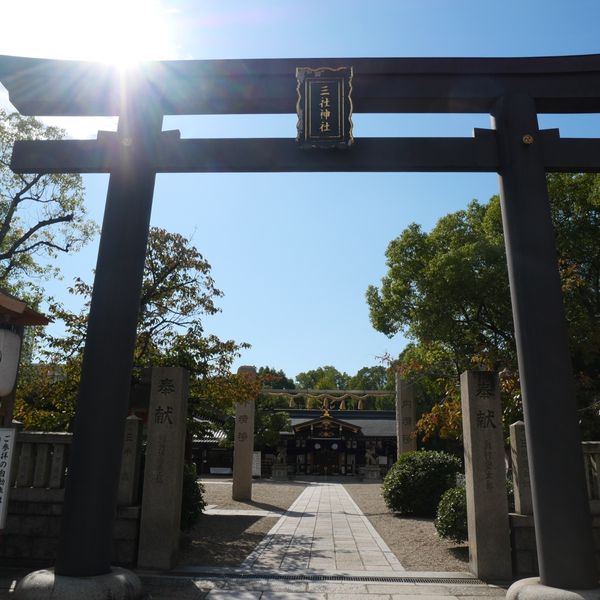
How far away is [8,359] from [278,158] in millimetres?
3918

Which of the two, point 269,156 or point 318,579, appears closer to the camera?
point 269,156

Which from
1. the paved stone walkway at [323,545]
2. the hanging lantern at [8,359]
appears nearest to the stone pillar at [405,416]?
the paved stone walkway at [323,545]

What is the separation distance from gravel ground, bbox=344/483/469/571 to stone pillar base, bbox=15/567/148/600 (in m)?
4.49

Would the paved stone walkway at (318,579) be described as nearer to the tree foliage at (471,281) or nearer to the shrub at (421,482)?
the shrub at (421,482)

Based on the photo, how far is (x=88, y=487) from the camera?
5285 millimetres

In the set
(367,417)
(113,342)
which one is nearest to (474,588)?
(113,342)

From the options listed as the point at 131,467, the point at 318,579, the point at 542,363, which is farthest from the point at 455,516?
the point at 131,467

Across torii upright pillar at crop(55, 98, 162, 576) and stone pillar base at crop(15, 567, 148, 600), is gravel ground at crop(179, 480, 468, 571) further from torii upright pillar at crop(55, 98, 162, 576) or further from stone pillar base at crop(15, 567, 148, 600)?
torii upright pillar at crop(55, 98, 162, 576)

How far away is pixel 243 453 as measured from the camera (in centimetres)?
1973

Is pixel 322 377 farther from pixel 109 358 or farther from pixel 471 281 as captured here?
pixel 109 358

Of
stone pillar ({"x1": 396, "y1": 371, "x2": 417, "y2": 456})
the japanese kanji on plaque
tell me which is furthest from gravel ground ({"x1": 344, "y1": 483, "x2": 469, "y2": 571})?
stone pillar ({"x1": 396, "y1": 371, "x2": 417, "y2": 456})

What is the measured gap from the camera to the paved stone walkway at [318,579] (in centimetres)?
617

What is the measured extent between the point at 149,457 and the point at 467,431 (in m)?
4.86

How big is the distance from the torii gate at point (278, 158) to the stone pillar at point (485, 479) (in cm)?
217
